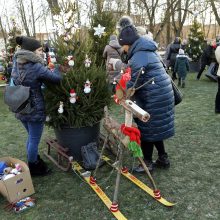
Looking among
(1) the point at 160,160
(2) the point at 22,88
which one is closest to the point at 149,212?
(1) the point at 160,160

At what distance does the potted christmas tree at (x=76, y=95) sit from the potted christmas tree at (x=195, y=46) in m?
10.3

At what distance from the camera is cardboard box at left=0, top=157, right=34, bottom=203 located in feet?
10.8

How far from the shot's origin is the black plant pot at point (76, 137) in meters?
4.18

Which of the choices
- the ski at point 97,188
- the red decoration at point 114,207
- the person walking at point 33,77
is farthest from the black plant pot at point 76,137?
the red decoration at point 114,207

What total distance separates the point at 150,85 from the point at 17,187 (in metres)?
1.85

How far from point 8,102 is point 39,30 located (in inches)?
1191

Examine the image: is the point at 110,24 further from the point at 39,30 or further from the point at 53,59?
the point at 39,30

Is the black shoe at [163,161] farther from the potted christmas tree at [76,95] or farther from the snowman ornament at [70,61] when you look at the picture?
the snowman ornament at [70,61]

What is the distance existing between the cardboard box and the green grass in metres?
0.15

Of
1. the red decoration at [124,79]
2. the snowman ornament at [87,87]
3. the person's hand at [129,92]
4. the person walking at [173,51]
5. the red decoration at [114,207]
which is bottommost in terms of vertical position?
the red decoration at [114,207]

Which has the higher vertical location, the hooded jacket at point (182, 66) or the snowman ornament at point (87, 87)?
the snowman ornament at point (87, 87)

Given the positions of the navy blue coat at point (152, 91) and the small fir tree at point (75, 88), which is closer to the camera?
the navy blue coat at point (152, 91)

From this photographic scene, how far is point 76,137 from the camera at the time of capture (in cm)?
420

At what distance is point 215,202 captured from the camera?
3.13 meters
